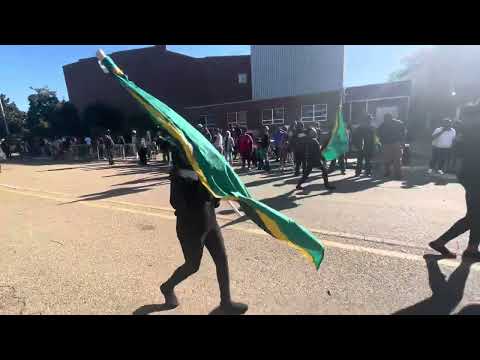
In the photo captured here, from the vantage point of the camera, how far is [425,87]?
29.3 m

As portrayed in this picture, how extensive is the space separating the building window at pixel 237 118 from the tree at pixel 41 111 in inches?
879

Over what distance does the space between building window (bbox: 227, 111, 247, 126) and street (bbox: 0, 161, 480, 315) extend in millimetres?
18570

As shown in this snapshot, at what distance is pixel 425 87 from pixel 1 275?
118 ft

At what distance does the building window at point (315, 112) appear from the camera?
20.8m

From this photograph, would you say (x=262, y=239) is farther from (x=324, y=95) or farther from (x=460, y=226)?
(x=324, y=95)

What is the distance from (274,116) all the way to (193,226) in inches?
855

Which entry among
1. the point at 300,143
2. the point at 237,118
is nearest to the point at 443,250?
the point at 300,143

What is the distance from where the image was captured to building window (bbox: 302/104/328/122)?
68.2ft

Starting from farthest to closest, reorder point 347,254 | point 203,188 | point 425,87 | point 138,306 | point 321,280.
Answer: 1. point 425,87
2. point 347,254
3. point 321,280
4. point 138,306
5. point 203,188

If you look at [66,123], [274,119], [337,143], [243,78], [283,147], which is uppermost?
[243,78]

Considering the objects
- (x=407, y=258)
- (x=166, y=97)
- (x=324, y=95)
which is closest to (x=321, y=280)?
(x=407, y=258)

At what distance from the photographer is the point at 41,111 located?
1478 inches

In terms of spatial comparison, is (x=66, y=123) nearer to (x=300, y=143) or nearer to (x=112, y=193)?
(x=112, y=193)
